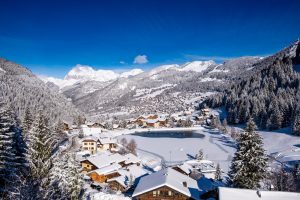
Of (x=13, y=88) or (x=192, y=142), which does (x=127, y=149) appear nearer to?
(x=192, y=142)

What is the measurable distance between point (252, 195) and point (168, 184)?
1278 centimetres

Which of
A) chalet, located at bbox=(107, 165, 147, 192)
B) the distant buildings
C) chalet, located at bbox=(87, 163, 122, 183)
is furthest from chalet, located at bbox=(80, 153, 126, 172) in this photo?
the distant buildings

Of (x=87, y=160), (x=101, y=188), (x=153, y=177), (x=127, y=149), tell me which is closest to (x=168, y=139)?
(x=127, y=149)

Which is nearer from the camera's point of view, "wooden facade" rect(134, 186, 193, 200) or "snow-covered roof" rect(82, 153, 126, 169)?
"wooden facade" rect(134, 186, 193, 200)

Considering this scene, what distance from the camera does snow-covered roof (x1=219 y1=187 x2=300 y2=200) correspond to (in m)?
28.7

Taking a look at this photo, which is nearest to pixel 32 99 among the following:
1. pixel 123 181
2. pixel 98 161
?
pixel 98 161

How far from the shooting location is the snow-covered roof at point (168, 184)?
39.5 metres

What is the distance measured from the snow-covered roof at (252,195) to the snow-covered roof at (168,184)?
1078 cm

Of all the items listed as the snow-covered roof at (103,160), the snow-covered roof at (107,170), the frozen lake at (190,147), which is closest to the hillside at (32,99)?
the frozen lake at (190,147)

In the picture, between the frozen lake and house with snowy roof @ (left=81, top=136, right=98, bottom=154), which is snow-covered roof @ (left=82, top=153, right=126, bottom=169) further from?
house with snowy roof @ (left=81, top=136, right=98, bottom=154)

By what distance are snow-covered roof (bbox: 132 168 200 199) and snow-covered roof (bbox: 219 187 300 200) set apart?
10784 mm

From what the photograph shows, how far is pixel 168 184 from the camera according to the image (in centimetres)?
3950

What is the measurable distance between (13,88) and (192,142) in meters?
108

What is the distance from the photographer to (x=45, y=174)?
2967 centimetres
